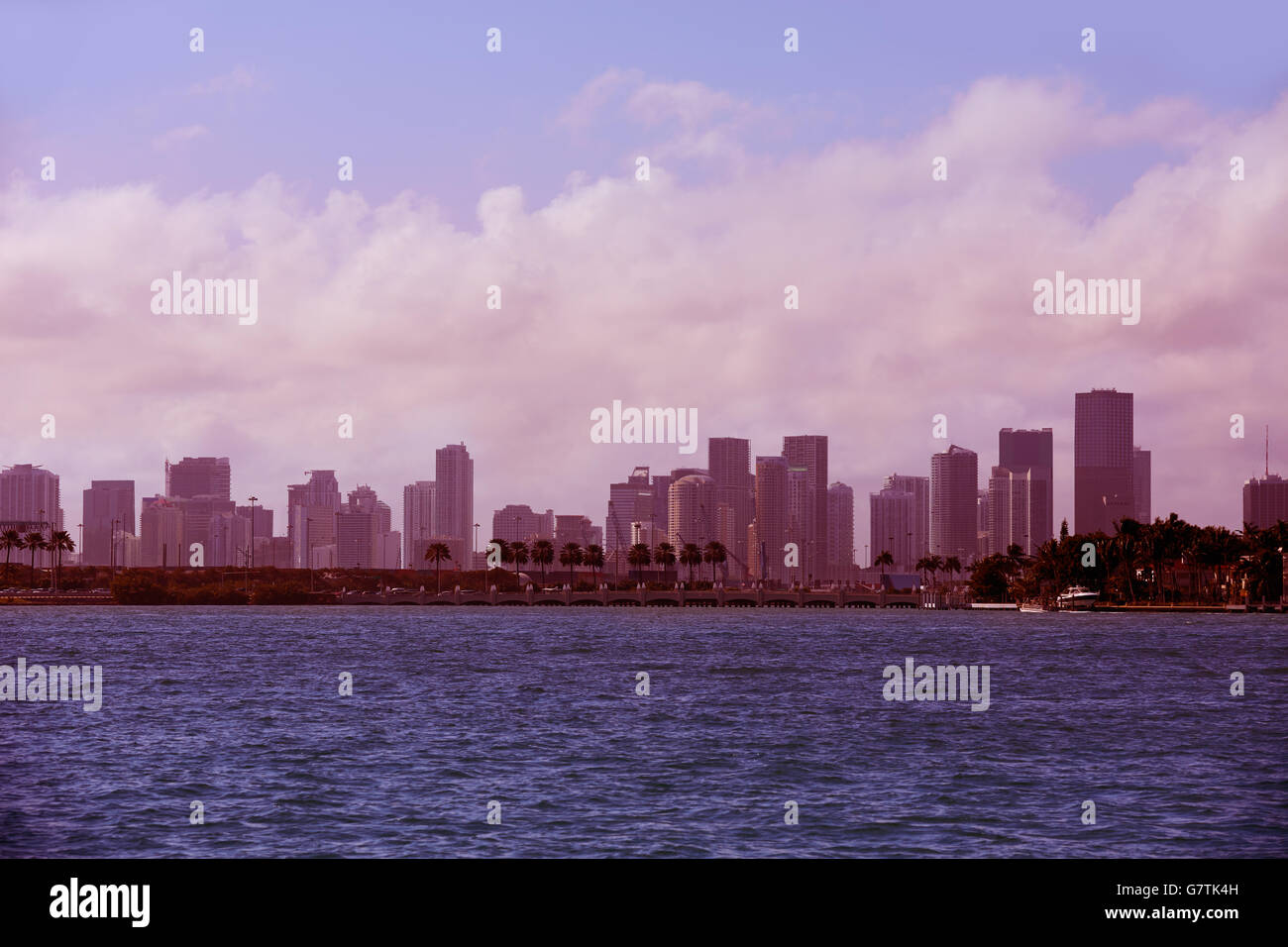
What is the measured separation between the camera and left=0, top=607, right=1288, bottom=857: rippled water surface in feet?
102

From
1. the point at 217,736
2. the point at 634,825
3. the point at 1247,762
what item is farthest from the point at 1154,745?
the point at 217,736

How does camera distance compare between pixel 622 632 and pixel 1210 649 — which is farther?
pixel 622 632

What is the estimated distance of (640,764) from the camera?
44344 millimetres

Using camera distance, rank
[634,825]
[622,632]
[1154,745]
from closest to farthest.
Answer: [634,825] → [1154,745] → [622,632]

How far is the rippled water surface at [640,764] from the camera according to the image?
3097 centimetres
